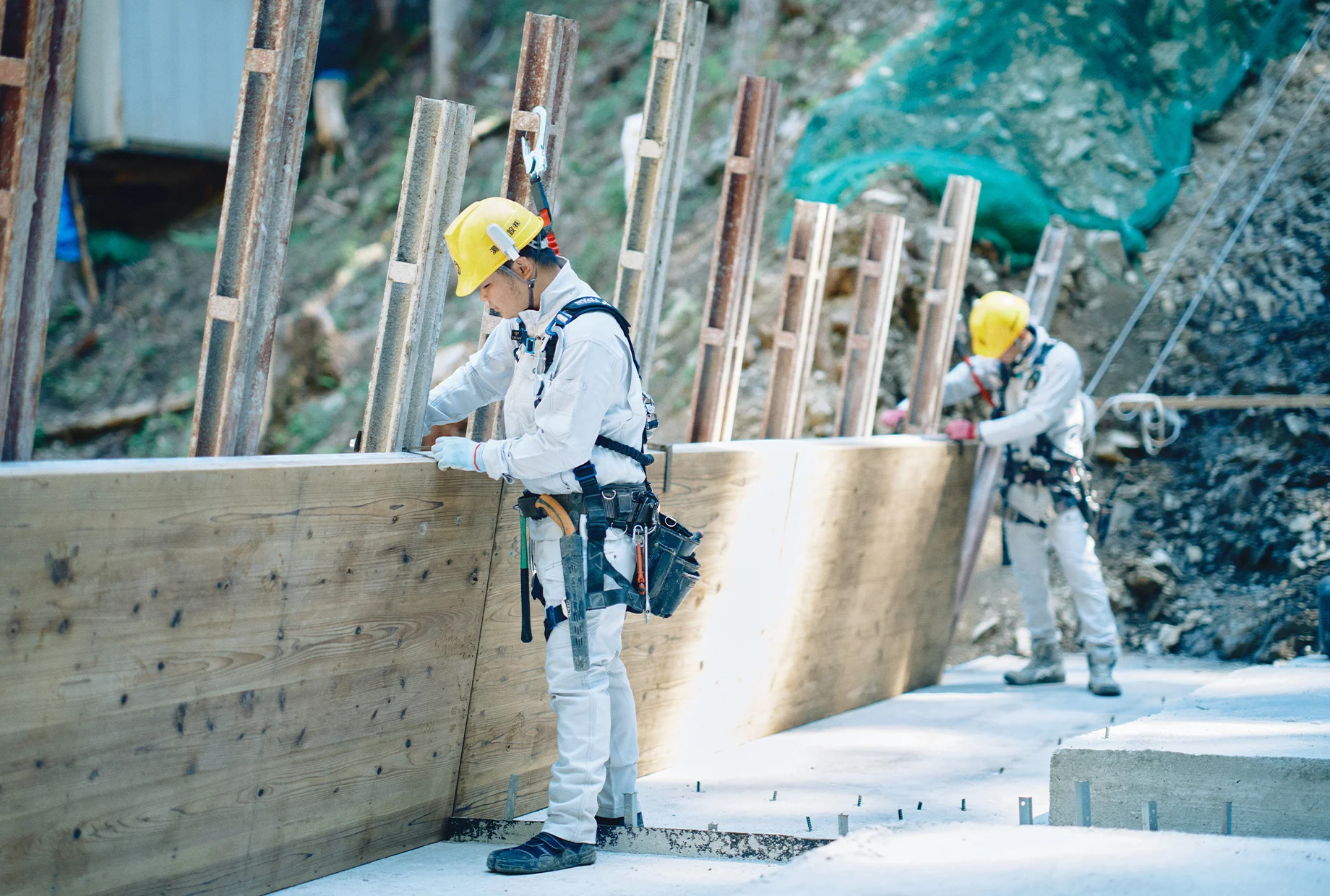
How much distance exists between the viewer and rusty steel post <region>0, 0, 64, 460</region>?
3.75m

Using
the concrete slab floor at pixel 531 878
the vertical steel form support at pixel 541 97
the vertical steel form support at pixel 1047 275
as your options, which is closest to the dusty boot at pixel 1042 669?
the vertical steel form support at pixel 1047 275

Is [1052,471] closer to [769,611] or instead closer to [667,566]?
[769,611]

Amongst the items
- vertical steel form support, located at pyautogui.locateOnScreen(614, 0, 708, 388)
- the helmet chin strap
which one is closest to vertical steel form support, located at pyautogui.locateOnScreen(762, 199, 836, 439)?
vertical steel form support, located at pyautogui.locateOnScreen(614, 0, 708, 388)

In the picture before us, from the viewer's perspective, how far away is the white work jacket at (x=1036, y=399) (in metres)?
7.95

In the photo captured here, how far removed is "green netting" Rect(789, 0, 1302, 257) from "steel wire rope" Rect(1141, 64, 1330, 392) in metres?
0.69

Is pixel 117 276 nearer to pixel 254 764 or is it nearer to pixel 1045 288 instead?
pixel 1045 288

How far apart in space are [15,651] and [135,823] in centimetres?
73

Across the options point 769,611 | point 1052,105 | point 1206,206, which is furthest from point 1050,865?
point 1206,206

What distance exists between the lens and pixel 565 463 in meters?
4.36

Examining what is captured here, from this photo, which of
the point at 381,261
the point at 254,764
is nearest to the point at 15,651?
the point at 254,764

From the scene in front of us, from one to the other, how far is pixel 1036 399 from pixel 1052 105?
4.97m

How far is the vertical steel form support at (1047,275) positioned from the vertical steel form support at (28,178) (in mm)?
6854

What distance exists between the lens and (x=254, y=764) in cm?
428

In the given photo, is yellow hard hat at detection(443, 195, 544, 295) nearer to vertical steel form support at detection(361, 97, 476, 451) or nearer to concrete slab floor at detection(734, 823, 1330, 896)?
vertical steel form support at detection(361, 97, 476, 451)
